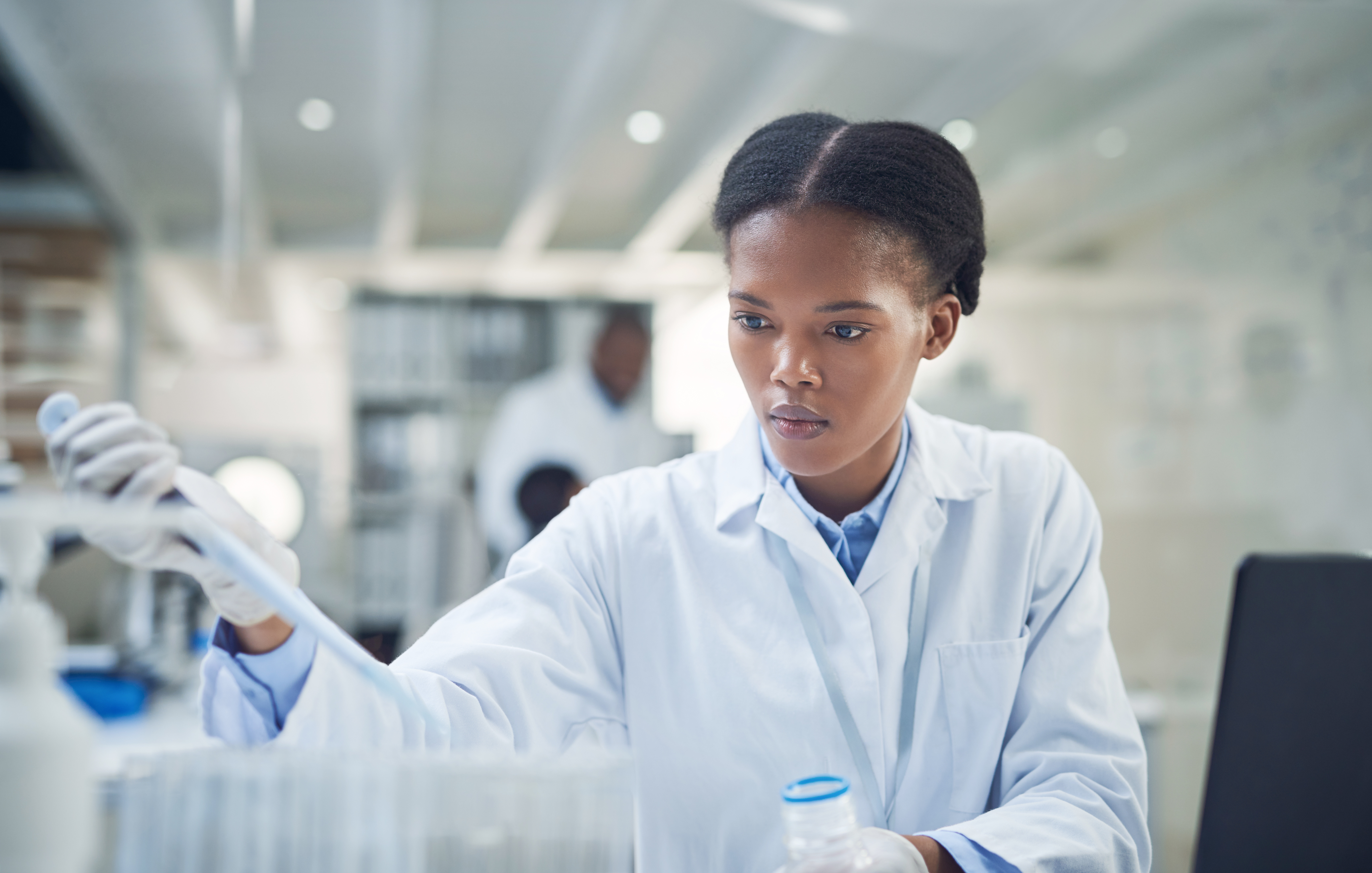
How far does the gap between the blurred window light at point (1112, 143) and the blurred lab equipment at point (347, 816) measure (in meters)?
3.71

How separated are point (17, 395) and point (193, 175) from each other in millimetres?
1354

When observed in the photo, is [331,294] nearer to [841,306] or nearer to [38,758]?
[841,306]

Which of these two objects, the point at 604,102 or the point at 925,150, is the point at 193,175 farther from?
the point at 925,150

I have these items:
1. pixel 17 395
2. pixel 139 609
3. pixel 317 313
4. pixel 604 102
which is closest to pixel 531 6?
pixel 604 102

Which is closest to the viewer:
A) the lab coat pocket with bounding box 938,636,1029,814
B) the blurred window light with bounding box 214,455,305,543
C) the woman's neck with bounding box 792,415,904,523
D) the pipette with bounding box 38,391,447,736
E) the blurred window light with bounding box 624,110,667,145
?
the pipette with bounding box 38,391,447,736

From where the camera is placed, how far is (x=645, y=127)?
4.36 m

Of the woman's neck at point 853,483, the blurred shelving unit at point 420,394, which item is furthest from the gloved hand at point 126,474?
the blurred shelving unit at point 420,394

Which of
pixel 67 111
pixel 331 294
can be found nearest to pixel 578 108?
pixel 67 111

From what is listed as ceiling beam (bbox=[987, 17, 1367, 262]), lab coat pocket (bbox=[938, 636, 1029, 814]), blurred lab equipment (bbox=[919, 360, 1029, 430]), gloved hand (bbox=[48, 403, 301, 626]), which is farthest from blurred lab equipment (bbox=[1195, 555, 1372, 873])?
ceiling beam (bbox=[987, 17, 1367, 262])

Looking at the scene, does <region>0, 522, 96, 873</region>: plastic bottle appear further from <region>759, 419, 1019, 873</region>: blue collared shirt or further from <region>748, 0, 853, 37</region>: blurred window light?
<region>748, 0, 853, 37</region>: blurred window light

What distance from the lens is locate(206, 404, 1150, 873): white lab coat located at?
951 mm

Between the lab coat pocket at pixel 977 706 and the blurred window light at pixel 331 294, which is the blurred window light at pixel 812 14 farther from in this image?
the blurred window light at pixel 331 294

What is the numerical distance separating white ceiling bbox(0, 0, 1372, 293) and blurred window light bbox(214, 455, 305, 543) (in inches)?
57.6

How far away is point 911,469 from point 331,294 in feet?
19.5
